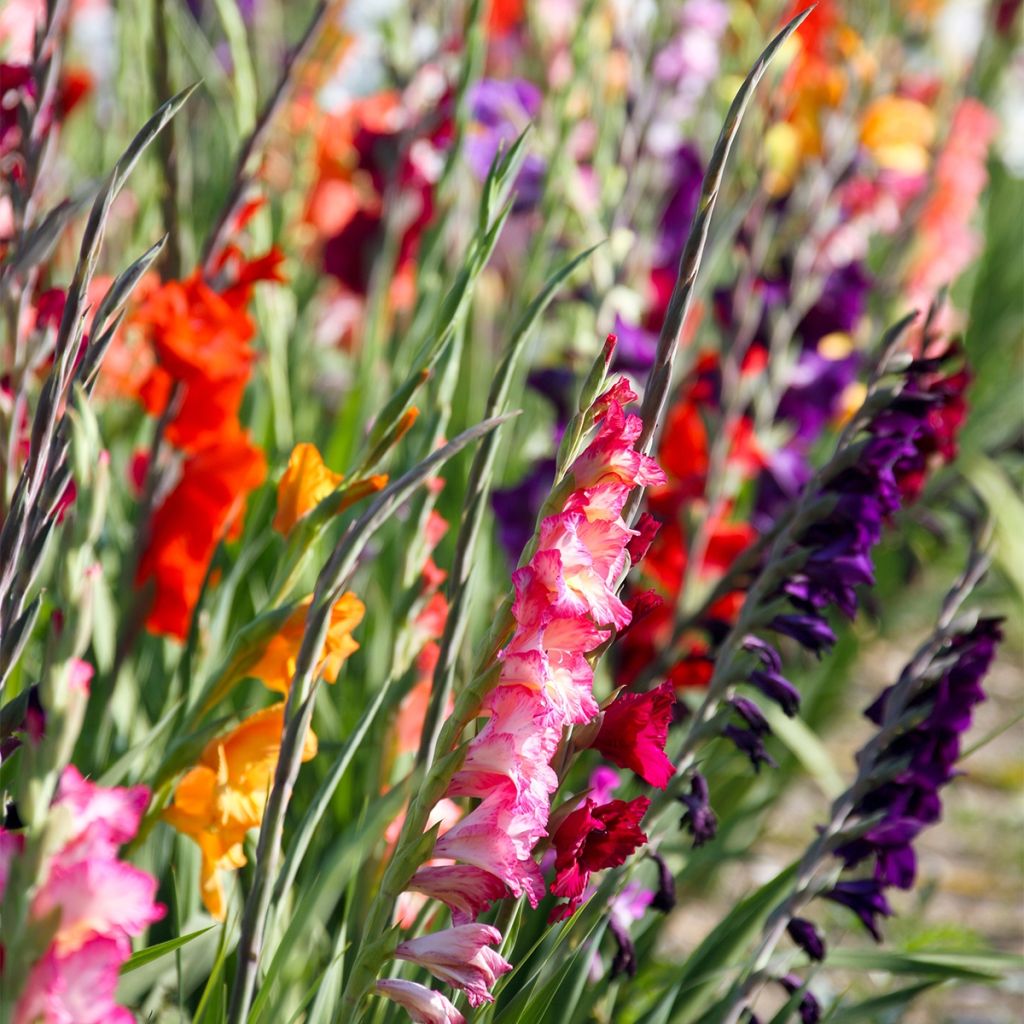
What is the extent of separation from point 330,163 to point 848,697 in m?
1.57

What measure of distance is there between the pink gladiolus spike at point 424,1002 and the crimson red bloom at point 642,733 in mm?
146

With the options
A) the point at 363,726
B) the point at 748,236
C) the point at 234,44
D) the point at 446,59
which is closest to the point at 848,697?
the point at 748,236

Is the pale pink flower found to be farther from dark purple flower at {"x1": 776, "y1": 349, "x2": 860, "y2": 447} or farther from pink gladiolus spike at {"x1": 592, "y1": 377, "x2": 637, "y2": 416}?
dark purple flower at {"x1": 776, "y1": 349, "x2": 860, "y2": 447}

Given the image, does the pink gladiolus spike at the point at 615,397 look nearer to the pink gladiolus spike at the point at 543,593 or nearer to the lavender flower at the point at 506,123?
the pink gladiolus spike at the point at 543,593

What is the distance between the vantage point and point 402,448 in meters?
1.61

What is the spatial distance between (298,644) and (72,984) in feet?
0.99

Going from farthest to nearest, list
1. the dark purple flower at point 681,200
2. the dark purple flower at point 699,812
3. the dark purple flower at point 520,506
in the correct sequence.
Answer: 1. the dark purple flower at point 681,200
2. the dark purple flower at point 520,506
3. the dark purple flower at point 699,812

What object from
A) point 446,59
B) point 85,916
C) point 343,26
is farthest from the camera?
point 343,26

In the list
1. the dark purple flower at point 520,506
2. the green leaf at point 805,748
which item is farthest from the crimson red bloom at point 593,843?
the green leaf at point 805,748

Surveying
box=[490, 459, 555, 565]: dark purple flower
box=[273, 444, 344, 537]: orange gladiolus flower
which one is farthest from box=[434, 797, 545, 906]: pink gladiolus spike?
box=[490, 459, 555, 565]: dark purple flower

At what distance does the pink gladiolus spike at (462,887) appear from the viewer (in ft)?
1.91

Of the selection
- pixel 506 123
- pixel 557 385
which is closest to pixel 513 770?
pixel 557 385

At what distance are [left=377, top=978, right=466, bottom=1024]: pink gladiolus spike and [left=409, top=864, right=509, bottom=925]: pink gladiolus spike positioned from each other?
0.04m

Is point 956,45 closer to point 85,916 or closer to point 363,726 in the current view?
point 363,726
